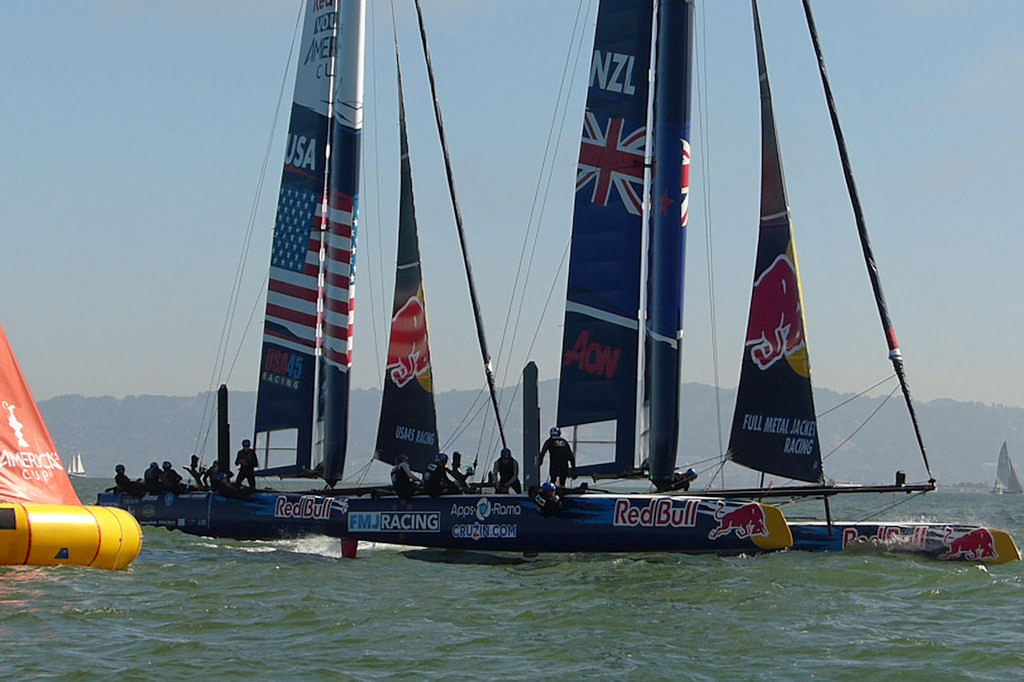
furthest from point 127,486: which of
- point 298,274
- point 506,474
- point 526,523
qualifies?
point 526,523

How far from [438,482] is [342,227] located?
8.69 meters

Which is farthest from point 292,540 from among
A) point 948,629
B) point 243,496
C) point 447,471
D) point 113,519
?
point 948,629

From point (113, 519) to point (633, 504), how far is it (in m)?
6.67

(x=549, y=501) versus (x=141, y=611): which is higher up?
(x=549, y=501)

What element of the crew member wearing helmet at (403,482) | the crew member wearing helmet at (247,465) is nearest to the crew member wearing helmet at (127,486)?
the crew member wearing helmet at (247,465)

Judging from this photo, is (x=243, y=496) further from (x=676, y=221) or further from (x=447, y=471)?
(x=676, y=221)

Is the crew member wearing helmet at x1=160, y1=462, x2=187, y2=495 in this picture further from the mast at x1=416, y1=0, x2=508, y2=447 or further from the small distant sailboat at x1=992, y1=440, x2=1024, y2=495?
the small distant sailboat at x1=992, y1=440, x2=1024, y2=495

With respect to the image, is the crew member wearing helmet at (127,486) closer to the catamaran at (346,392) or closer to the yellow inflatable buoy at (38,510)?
the catamaran at (346,392)

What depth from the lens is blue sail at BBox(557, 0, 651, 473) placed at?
20688mm

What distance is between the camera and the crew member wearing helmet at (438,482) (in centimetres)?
1964

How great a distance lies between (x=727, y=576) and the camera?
16.7 metres

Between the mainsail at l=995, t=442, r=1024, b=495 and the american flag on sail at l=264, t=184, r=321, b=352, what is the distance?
141426mm

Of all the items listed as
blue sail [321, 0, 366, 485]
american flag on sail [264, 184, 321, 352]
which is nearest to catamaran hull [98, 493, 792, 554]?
blue sail [321, 0, 366, 485]

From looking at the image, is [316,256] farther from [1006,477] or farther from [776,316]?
[1006,477]
